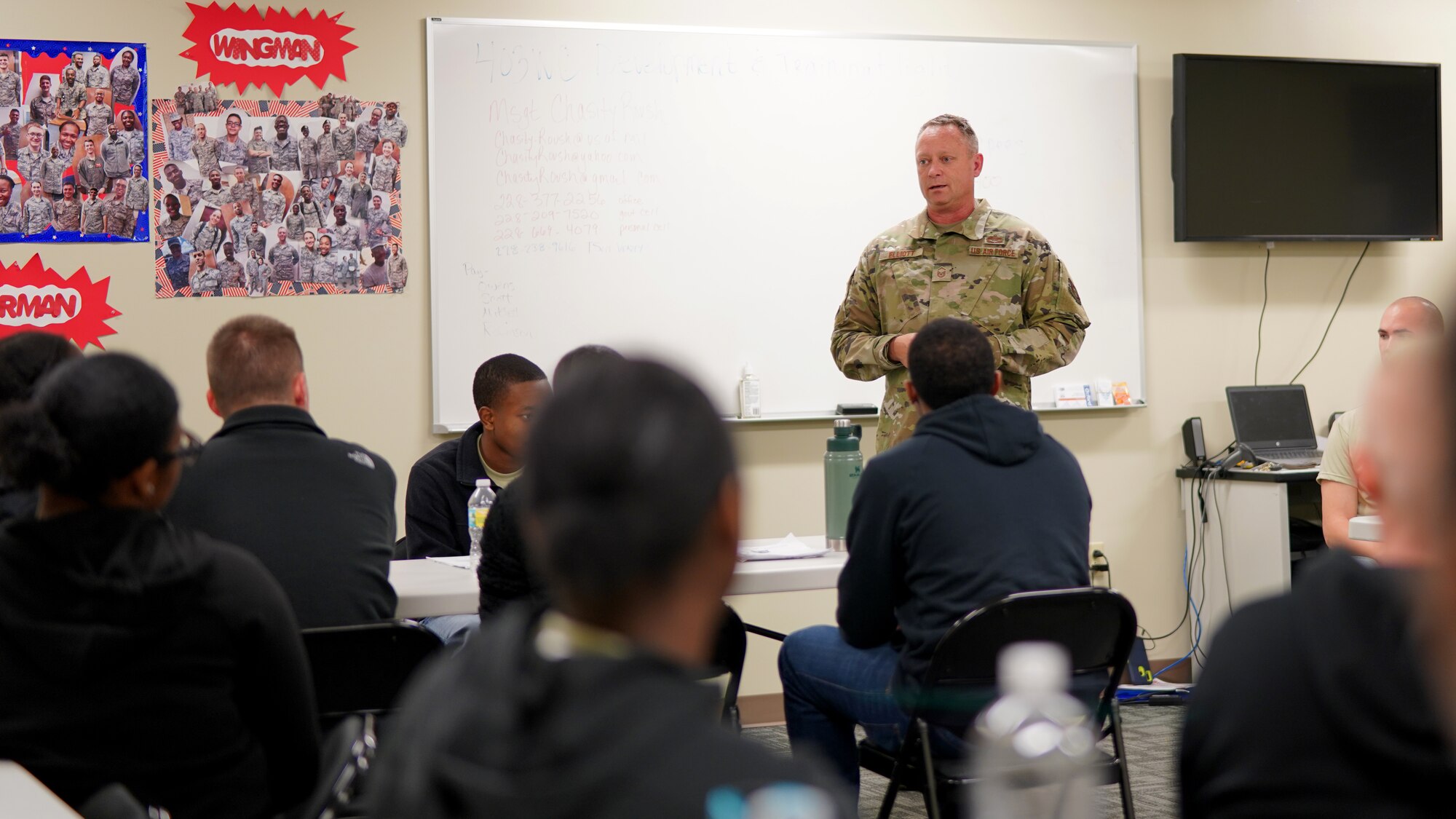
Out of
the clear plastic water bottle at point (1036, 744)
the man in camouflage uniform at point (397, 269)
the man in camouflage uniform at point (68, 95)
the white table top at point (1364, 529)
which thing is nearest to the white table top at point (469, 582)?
the white table top at point (1364, 529)

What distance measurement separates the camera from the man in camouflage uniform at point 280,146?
413 centimetres

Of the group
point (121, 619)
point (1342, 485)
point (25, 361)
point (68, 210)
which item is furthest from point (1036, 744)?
point (68, 210)

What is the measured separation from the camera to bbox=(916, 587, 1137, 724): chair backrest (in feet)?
7.15

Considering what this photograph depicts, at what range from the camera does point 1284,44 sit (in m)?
5.11

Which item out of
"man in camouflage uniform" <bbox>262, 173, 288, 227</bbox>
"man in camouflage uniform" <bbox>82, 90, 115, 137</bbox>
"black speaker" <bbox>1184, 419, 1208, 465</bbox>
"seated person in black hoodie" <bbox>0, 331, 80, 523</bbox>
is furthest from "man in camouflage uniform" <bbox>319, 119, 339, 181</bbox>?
"black speaker" <bbox>1184, 419, 1208, 465</bbox>

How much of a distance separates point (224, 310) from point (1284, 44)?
13.8ft

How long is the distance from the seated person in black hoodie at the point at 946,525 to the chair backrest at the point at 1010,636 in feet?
0.29

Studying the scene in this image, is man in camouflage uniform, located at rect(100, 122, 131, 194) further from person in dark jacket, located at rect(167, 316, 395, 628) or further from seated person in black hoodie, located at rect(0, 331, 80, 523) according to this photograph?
person in dark jacket, located at rect(167, 316, 395, 628)

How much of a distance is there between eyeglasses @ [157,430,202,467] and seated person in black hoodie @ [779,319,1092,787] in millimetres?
1165

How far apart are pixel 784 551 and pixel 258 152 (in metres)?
2.40

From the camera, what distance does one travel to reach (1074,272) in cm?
482

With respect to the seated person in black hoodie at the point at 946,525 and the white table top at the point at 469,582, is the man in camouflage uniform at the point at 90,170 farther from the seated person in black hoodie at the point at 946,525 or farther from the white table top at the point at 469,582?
the seated person in black hoodie at the point at 946,525

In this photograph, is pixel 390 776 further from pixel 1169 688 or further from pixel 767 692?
pixel 1169 688

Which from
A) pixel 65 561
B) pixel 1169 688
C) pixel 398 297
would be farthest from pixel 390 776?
pixel 1169 688
